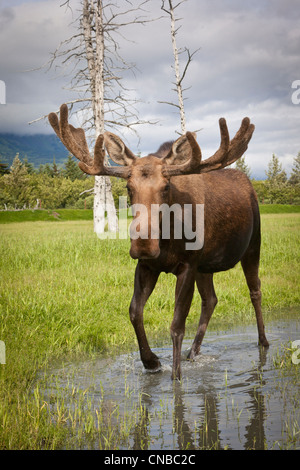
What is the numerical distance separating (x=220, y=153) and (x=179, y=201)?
0.64 metres

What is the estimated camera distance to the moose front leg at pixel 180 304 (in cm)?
573

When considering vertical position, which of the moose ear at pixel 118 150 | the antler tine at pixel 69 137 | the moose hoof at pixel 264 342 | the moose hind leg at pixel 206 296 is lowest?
the moose hoof at pixel 264 342

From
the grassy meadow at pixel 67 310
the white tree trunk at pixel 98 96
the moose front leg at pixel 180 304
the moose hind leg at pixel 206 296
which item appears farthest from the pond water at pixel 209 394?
the white tree trunk at pixel 98 96

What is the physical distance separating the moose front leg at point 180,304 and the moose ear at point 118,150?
1.26 meters

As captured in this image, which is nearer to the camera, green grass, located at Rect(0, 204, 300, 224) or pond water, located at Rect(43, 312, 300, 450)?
pond water, located at Rect(43, 312, 300, 450)

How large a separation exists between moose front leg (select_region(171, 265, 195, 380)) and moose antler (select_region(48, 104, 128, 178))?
1.23 meters

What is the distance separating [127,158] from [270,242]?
507 inches

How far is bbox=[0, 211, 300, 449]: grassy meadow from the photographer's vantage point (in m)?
4.55

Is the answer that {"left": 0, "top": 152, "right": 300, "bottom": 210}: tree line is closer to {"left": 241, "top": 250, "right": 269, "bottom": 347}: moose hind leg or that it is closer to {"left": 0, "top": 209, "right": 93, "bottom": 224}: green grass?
{"left": 0, "top": 209, "right": 93, "bottom": 224}: green grass

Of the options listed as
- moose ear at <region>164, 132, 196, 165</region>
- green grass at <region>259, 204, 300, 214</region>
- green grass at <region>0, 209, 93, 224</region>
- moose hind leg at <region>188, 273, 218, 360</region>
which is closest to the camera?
moose ear at <region>164, 132, 196, 165</region>

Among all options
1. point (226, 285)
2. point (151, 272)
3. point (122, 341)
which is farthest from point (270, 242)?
point (151, 272)

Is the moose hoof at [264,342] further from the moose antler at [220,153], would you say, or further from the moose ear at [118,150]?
the moose ear at [118,150]

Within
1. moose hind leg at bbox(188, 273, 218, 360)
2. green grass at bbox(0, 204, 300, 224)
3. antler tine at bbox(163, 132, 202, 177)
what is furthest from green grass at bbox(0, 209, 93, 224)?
antler tine at bbox(163, 132, 202, 177)
